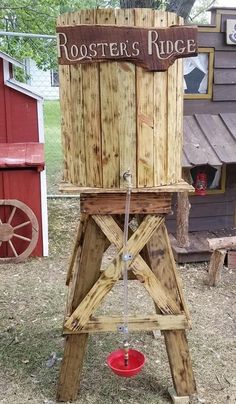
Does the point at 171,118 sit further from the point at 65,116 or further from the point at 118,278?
the point at 118,278

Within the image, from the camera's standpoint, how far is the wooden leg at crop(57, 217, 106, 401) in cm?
260

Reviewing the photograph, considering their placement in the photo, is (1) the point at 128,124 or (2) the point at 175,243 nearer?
(1) the point at 128,124

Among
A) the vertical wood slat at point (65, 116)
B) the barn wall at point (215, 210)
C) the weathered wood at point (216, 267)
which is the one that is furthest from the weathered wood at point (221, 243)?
the vertical wood slat at point (65, 116)

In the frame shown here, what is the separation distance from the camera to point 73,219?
646cm

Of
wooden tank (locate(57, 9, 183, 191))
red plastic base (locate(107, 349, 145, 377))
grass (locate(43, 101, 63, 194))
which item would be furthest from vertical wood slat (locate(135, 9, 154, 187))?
grass (locate(43, 101, 63, 194))

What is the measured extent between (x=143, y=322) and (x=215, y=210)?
118 inches

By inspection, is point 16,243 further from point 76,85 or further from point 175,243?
point 76,85

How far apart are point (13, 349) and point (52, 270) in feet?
4.98

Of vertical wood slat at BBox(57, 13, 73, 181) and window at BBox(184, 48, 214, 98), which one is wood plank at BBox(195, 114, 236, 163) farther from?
vertical wood slat at BBox(57, 13, 73, 181)

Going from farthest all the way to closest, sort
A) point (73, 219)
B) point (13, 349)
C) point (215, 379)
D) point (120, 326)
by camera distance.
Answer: point (73, 219), point (13, 349), point (215, 379), point (120, 326)

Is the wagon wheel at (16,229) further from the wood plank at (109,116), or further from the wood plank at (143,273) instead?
the wood plank at (109,116)

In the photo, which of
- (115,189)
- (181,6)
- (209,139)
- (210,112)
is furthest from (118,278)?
(181,6)

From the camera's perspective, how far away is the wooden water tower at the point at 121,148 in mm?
2213

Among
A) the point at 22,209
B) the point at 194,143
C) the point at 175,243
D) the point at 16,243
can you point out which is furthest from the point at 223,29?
the point at 16,243
